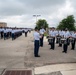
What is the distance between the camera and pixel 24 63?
38.7 feet

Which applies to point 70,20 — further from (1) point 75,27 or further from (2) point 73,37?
(2) point 73,37

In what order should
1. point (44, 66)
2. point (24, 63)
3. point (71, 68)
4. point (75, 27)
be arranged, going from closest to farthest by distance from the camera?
point (71, 68), point (44, 66), point (24, 63), point (75, 27)

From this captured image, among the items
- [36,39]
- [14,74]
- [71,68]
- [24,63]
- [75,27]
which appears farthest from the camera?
[75,27]

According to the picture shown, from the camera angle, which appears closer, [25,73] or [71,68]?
[25,73]

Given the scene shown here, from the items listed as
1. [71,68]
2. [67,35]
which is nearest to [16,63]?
[71,68]

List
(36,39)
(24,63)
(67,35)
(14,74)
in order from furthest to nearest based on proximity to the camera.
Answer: (67,35) < (36,39) < (24,63) < (14,74)

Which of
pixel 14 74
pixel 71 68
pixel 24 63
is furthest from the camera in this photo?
pixel 24 63

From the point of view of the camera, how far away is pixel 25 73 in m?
9.64

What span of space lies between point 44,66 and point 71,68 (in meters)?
1.36

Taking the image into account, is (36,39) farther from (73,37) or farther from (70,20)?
(70,20)

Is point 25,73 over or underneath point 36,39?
underneath

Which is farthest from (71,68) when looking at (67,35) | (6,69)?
(67,35)

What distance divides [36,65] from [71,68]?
1794 millimetres

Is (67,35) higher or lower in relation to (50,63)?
higher
